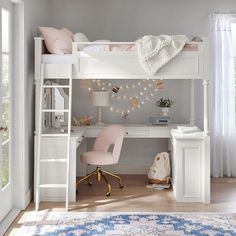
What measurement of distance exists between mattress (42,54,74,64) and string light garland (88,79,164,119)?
135cm

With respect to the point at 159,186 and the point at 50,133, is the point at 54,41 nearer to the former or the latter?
the point at 50,133

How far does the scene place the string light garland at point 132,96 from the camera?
21.9 feet

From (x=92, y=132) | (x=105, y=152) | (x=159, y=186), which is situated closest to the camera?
(x=105, y=152)

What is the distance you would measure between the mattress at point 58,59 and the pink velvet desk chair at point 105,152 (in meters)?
1.12

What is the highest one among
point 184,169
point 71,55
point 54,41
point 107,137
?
point 54,41

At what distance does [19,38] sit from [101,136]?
179cm

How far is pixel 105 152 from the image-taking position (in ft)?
19.2

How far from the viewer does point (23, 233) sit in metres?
4.21

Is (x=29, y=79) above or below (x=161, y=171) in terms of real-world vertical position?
above

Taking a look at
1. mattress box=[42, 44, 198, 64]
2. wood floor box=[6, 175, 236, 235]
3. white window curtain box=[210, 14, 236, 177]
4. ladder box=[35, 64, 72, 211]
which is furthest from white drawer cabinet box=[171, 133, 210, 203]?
white window curtain box=[210, 14, 236, 177]

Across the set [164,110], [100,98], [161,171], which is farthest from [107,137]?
[164,110]

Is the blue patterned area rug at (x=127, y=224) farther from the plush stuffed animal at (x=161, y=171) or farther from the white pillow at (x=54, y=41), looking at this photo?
the white pillow at (x=54, y=41)

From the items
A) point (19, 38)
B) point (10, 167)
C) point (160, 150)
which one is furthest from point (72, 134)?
point (160, 150)

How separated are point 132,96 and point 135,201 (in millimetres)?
1873
